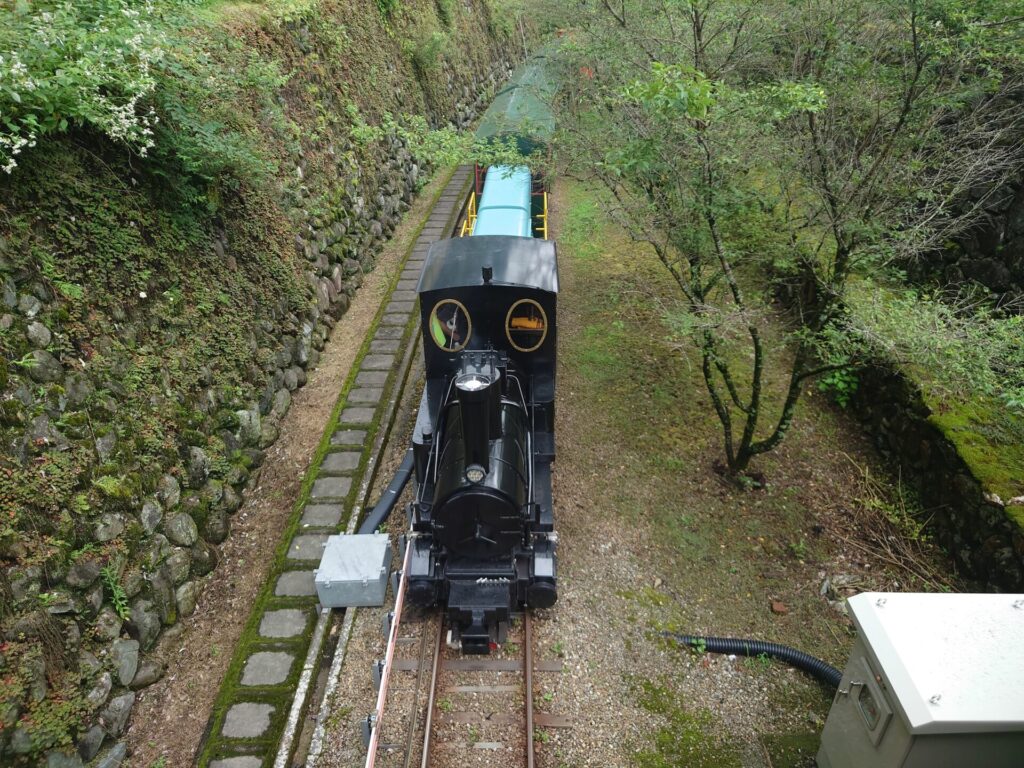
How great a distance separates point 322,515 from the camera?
8.90 m

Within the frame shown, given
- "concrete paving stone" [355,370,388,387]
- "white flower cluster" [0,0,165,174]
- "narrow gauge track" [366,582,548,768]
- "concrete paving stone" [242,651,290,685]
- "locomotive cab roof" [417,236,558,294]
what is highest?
"white flower cluster" [0,0,165,174]

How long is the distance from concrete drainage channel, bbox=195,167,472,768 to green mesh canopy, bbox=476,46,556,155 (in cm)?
535

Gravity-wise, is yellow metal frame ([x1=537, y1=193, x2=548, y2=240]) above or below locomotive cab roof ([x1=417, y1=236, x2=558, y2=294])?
below

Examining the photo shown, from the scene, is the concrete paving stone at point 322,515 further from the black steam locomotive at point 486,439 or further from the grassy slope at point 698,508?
the grassy slope at point 698,508

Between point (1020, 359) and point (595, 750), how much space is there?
6239mm

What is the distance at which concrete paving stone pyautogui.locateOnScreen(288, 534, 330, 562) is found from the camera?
837cm

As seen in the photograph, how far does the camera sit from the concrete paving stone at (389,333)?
12.5m

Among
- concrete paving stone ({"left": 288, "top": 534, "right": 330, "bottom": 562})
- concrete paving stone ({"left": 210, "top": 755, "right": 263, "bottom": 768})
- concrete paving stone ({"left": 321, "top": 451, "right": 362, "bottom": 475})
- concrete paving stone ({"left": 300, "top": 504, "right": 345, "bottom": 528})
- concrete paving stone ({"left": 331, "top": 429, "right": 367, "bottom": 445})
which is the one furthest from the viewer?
concrete paving stone ({"left": 331, "top": 429, "right": 367, "bottom": 445})

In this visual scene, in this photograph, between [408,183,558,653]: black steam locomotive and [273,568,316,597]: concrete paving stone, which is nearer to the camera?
[408,183,558,653]: black steam locomotive

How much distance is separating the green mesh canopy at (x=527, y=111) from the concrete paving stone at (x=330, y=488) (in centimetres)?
742

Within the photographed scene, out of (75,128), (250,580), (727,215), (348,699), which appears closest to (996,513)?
(727,215)

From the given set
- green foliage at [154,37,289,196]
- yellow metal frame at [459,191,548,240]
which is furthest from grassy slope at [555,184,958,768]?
green foliage at [154,37,289,196]

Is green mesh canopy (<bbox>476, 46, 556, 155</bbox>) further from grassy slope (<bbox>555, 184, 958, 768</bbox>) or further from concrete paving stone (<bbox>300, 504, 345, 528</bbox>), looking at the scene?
concrete paving stone (<bbox>300, 504, 345, 528</bbox>)

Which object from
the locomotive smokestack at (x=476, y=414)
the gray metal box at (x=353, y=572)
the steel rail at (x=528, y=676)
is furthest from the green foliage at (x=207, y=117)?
the steel rail at (x=528, y=676)
